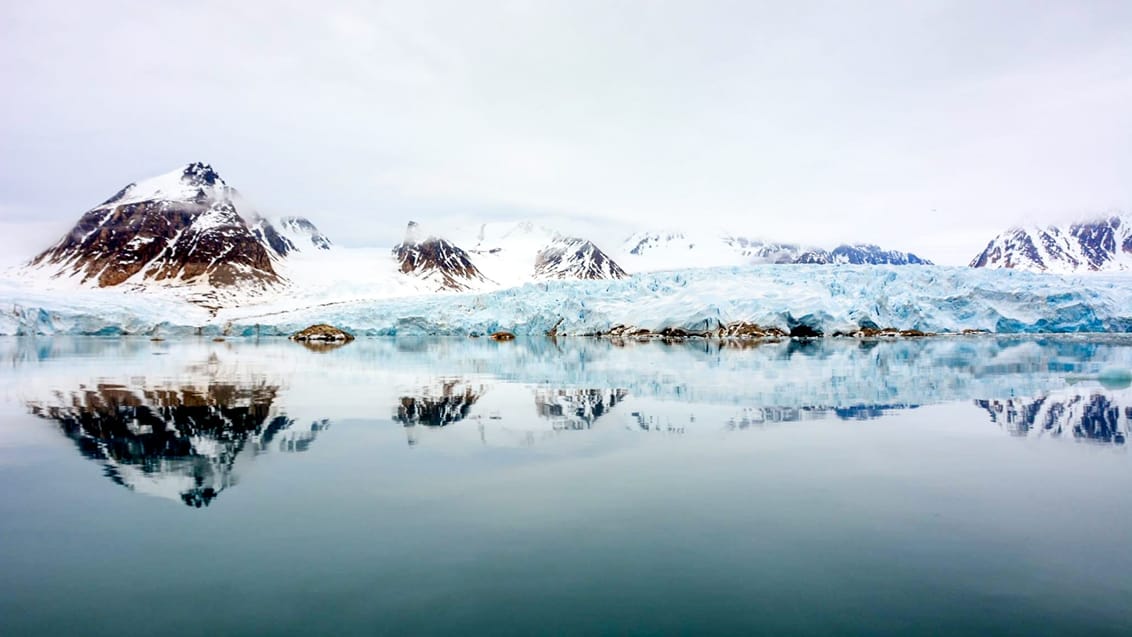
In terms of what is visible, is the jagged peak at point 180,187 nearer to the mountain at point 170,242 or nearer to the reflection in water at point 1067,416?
the mountain at point 170,242

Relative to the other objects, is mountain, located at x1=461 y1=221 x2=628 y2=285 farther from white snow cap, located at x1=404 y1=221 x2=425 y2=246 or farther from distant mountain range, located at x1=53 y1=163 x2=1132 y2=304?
white snow cap, located at x1=404 y1=221 x2=425 y2=246

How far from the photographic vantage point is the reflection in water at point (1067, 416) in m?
7.63

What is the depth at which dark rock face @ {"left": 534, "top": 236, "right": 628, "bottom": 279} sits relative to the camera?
519 feet

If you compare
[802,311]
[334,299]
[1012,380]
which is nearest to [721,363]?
[1012,380]

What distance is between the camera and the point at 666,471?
5848 mm

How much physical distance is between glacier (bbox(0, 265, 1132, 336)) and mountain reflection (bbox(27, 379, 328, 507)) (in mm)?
32111

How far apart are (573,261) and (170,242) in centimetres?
9210

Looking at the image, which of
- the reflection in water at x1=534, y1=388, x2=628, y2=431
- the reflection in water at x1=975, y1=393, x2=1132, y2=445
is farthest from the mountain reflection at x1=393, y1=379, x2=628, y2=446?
the reflection in water at x1=975, y1=393, x2=1132, y2=445

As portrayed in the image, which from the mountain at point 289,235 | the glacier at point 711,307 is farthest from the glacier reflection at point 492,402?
the mountain at point 289,235

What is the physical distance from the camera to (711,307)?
38.7m

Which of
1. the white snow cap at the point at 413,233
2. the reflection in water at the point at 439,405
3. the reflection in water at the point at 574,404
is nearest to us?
the reflection in water at the point at 574,404

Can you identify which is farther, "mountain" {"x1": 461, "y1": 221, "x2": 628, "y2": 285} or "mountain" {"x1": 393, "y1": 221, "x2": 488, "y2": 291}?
"mountain" {"x1": 461, "y1": 221, "x2": 628, "y2": 285}

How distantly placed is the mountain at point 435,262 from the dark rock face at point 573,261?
27365mm

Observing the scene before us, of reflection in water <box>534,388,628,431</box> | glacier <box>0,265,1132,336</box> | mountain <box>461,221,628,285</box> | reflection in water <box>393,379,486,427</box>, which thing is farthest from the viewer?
mountain <box>461,221,628,285</box>
